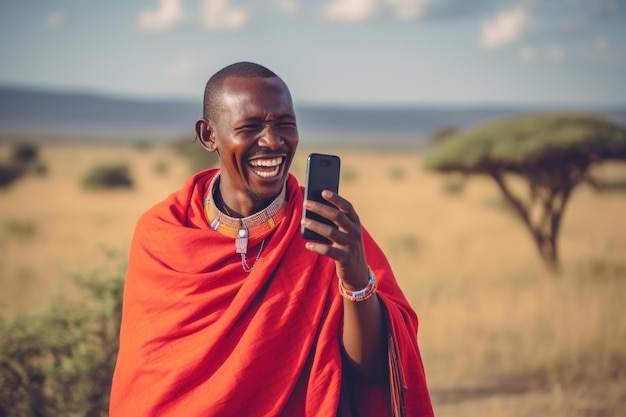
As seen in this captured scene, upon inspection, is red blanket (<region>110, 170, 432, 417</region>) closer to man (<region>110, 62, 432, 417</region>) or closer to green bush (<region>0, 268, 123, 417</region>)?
man (<region>110, 62, 432, 417</region>)

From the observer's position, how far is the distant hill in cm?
9638

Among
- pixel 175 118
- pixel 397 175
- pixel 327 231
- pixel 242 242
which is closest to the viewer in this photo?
pixel 327 231

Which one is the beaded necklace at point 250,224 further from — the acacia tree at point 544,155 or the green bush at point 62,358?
the acacia tree at point 544,155

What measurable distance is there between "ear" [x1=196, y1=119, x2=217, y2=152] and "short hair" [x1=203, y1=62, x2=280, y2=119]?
0.09 ft

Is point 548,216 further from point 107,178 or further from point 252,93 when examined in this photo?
point 107,178

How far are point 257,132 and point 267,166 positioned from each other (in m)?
0.11

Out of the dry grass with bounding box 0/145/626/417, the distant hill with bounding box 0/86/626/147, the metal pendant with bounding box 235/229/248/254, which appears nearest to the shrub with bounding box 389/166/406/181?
the dry grass with bounding box 0/145/626/417

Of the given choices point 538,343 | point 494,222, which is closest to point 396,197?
point 494,222

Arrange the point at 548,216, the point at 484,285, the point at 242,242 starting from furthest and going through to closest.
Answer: the point at 548,216
the point at 484,285
the point at 242,242

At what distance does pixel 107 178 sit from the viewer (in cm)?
2220

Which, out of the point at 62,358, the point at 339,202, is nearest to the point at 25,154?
the point at 62,358

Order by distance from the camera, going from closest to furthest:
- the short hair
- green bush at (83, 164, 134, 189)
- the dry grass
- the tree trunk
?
the short hair < the dry grass < the tree trunk < green bush at (83, 164, 134, 189)

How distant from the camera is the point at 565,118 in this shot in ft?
33.7

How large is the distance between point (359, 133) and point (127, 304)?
11399 centimetres
